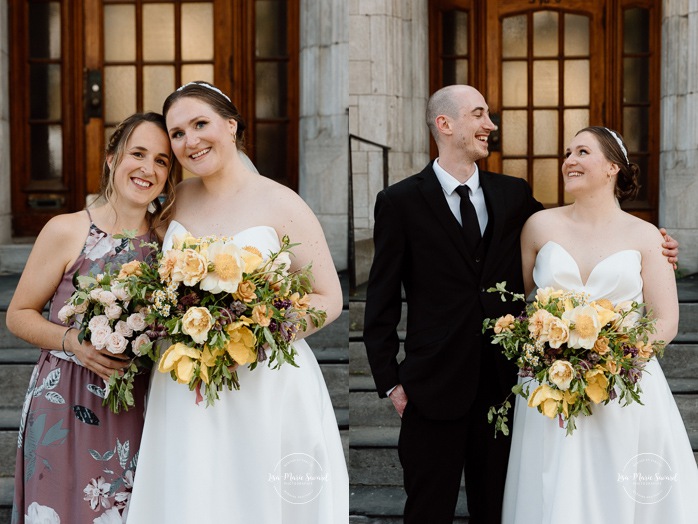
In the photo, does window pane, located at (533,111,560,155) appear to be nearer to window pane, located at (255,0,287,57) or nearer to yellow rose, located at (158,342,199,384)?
window pane, located at (255,0,287,57)

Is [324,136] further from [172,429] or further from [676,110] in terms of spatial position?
[172,429]

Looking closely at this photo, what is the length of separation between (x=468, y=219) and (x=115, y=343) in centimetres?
139

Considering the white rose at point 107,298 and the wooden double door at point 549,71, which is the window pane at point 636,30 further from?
the white rose at point 107,298

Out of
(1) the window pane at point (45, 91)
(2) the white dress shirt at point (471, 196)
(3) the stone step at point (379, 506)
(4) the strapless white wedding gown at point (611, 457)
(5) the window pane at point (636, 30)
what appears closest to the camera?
(4) the strapless white wedding gown at point (611, 457)

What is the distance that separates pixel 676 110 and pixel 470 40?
1829 millimetres

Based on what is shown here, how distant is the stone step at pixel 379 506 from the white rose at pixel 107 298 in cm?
222

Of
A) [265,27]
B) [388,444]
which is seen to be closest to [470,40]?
[265,27]

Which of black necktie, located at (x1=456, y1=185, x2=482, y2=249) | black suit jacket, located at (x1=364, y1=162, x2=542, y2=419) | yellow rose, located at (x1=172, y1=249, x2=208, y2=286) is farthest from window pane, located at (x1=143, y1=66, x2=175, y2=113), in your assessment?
yellow rose, located at (x1=172, y1=249, x2=208, y2=286)

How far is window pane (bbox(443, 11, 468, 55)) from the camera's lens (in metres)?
7.33

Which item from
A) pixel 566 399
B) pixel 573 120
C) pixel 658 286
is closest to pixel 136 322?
pixel 566 399

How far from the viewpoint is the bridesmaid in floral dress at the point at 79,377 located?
273cm

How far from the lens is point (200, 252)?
2414 millimetres

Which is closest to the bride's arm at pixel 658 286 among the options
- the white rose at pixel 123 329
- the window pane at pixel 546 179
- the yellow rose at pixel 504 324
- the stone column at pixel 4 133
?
the yellow rose at pixel 504 324

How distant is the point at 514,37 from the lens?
7375 mm
